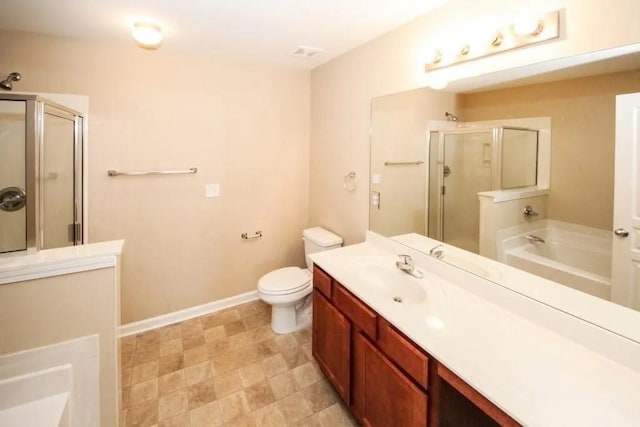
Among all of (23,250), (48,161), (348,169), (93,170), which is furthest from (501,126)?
(93,170)

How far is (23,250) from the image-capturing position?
1379 mm

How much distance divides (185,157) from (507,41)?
2370 millimetres

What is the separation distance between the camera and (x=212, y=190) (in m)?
2.79

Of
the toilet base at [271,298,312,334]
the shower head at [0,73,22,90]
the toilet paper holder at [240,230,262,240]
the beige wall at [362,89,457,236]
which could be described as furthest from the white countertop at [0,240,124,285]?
the beige wall at [362,89,457,236]

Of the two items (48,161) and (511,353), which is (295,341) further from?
(48,161)

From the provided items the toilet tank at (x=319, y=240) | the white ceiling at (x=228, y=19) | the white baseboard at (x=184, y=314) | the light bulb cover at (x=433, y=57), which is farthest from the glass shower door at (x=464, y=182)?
the white baseboard at (x=184, y=314)

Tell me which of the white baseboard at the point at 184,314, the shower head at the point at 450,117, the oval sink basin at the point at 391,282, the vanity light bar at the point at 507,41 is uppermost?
the vanity light bar at the point at 507,41

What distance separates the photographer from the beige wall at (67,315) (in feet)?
4.18

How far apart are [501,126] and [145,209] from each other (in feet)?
8.43

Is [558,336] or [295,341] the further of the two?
[295,341]

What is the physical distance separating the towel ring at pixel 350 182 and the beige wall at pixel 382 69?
49mm

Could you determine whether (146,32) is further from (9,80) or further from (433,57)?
(433,57)

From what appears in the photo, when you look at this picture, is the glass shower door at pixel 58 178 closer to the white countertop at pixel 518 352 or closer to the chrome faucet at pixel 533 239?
the white countertop at pixel 518 352

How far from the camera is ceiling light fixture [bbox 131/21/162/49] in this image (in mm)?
1934
